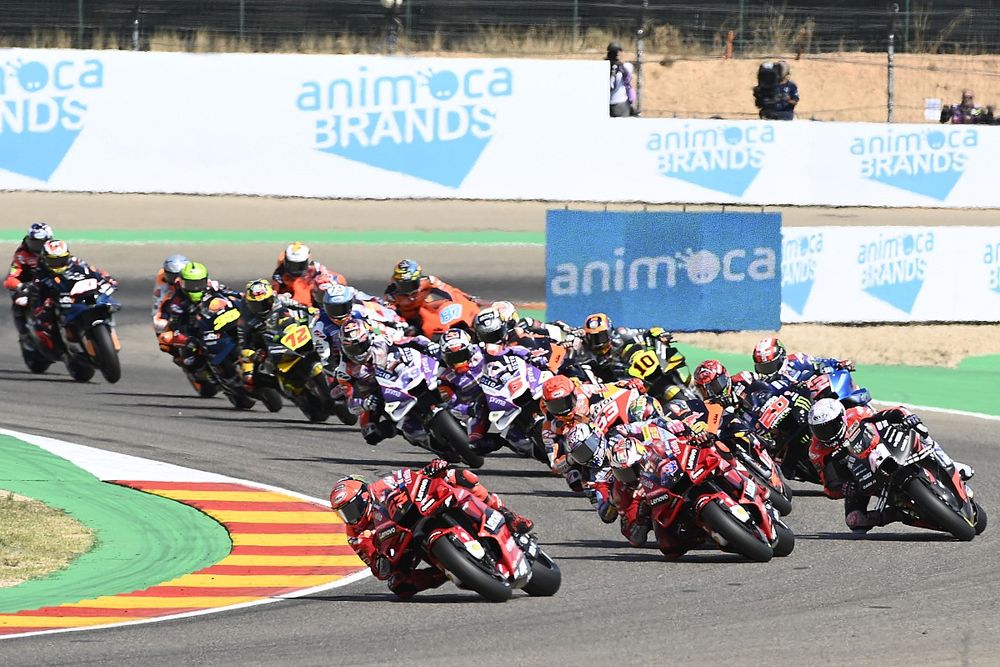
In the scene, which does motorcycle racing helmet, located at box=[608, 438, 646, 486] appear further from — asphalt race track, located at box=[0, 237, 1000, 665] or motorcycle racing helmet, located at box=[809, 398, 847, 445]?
motorcycle racing helmet, located at box=[809, 398, 847, 445]

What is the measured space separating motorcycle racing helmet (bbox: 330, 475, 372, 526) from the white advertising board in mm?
15074

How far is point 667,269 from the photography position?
25.0m

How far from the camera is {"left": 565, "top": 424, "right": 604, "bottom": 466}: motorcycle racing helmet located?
14.4 metres

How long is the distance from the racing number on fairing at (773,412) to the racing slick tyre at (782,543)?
11.5 ft

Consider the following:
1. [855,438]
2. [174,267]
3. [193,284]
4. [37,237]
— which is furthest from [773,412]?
[37,237]

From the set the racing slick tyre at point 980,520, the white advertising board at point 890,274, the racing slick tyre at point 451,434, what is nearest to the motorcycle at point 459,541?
the racing slick tyre at point 980,520

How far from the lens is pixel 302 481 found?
1684cm

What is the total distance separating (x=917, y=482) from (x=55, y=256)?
39.2 feet

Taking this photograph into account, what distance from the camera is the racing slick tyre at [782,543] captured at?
42.8 feet

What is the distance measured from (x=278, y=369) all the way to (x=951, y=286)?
39.0 feet

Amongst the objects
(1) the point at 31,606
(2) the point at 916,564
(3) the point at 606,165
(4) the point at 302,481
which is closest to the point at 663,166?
(3) the point at 606,165

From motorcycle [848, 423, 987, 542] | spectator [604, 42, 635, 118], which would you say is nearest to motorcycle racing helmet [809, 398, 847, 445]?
motorcycle [848, 423, 987, 542]

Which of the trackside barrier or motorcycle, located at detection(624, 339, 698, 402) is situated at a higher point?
the trackside barrier

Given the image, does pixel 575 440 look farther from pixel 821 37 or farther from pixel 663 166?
pixel 821 37
